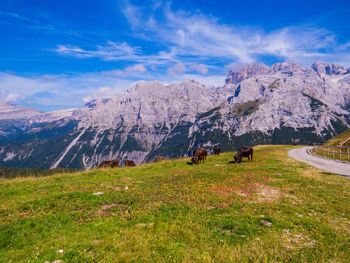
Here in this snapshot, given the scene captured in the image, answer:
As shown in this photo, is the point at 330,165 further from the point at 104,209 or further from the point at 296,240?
the point at 104,209

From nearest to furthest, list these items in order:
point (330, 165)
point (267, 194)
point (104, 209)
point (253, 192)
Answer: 1. point (104, 209)
2. point (267, 194)
3. point (253, 192)
4. point (330, 165)

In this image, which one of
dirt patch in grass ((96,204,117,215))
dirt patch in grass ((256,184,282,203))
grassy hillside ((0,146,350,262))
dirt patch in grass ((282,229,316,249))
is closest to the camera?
grassy hillside ((0,146,350,262))

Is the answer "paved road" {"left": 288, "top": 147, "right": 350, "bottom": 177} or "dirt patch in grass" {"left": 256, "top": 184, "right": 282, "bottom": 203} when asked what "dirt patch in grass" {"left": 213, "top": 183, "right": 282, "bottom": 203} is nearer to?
"dirt patch in grass" {"left": 256, "top": 184, "right": 282, "bottom": 203}

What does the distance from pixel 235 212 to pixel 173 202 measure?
4168 millimetres

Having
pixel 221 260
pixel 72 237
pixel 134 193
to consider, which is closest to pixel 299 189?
pixel 221 260

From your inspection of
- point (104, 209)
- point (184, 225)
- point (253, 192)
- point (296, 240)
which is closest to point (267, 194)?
point (253, 192)

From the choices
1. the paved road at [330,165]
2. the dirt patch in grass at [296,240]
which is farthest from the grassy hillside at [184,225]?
the paved road at [330,165]

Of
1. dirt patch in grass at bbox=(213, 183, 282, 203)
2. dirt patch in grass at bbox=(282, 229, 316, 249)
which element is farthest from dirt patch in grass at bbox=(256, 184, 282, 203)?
dirt patch in grass at bbox=(282, 229, 316, 249)

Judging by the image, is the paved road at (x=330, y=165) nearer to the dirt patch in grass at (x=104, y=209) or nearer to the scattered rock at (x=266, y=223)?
the scattered rock at (x=266, y=223)

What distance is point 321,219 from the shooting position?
9.97 m

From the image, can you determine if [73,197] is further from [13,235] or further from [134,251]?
[134,251]

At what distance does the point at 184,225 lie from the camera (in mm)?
9523

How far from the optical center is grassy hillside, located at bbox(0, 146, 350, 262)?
24.0 feet

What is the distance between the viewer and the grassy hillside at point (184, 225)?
7324mm
